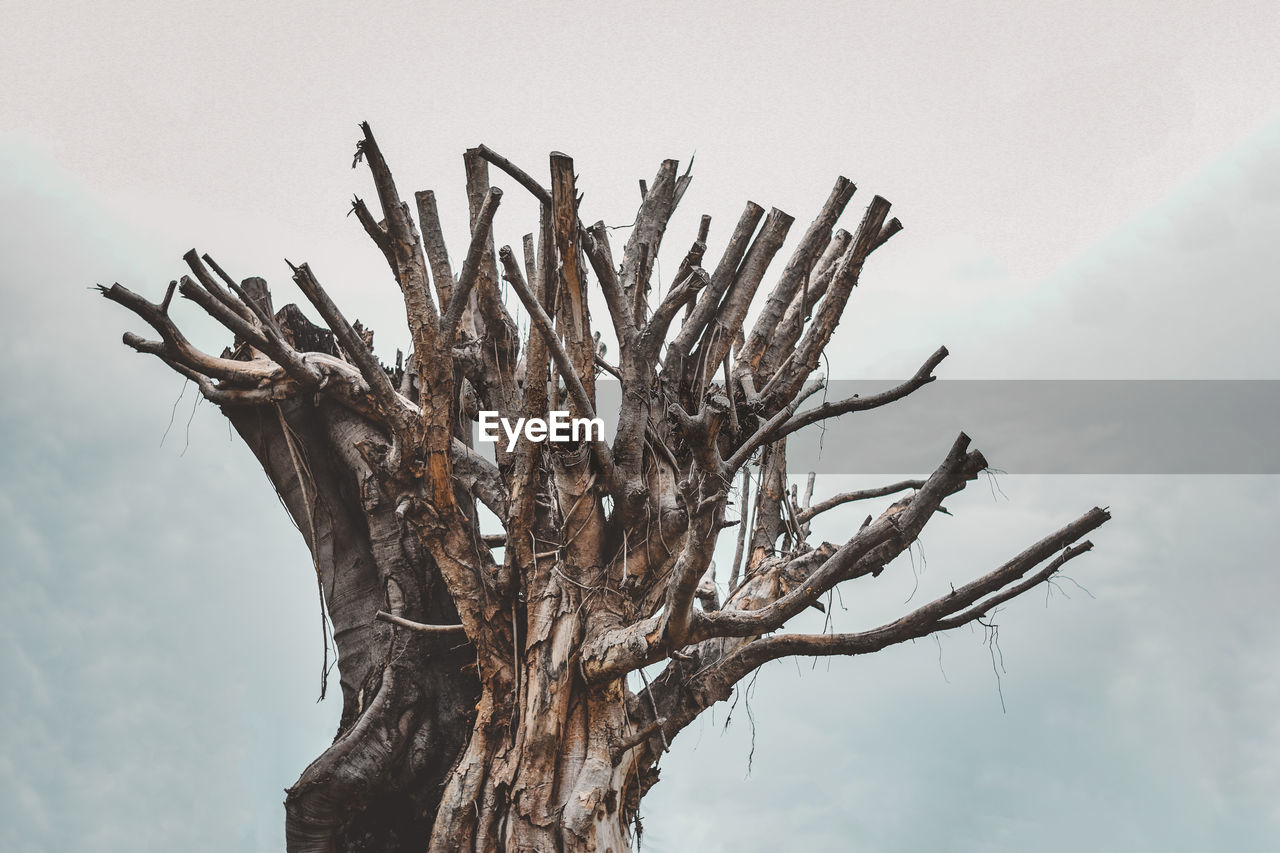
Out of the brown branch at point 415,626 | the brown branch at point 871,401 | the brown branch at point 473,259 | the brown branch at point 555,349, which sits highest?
the brown branch at point 473,259

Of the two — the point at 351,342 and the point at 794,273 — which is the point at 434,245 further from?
the point at 794,273

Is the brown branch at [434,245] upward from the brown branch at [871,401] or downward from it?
upward

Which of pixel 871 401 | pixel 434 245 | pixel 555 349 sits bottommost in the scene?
pixel 871 401

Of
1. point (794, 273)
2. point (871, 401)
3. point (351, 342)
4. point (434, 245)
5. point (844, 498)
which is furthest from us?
point (844, 498)

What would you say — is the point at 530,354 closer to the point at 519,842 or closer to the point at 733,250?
the point at 733,250

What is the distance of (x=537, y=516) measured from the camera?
4.43 meters

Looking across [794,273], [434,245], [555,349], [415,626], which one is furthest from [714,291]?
[415,626]

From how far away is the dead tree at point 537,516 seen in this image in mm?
3771

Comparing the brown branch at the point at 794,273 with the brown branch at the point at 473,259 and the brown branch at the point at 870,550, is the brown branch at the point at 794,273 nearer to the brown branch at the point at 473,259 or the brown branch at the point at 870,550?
the brown branch at the point at 870,550

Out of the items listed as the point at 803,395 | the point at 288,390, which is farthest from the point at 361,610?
the point at 803,395

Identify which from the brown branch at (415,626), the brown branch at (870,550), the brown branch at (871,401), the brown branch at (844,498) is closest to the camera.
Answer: the brown branch at (870,550)

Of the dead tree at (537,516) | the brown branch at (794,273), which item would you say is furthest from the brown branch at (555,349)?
the brown branch at (794,273)

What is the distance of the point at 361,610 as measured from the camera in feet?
16.7

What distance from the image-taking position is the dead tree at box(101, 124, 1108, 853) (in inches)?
148
